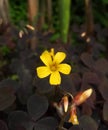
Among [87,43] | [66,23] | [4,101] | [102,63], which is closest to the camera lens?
[4,101]

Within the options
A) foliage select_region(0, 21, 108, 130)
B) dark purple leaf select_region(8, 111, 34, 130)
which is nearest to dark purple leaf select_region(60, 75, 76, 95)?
foliage select_region(0, 21, 108, 130)

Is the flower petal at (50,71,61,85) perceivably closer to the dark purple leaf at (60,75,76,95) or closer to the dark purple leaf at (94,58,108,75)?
the dark purple leaf at (60,75,76,95)

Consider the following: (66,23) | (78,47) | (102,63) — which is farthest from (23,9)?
(102,63)

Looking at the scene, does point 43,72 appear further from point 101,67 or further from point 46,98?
point 101,67

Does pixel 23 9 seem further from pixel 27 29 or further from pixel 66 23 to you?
pixel 27 29

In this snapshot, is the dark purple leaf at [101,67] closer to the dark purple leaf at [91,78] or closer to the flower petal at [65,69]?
the dark purple leaf at [91,78]

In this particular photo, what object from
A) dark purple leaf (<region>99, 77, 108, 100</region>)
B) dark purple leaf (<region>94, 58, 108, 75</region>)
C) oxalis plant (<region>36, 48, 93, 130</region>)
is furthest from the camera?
dark purple leaf (<region>94, 58, 108, 75</region>)

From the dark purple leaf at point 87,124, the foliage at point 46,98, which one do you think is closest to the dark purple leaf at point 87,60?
the foliage at point 46,98
